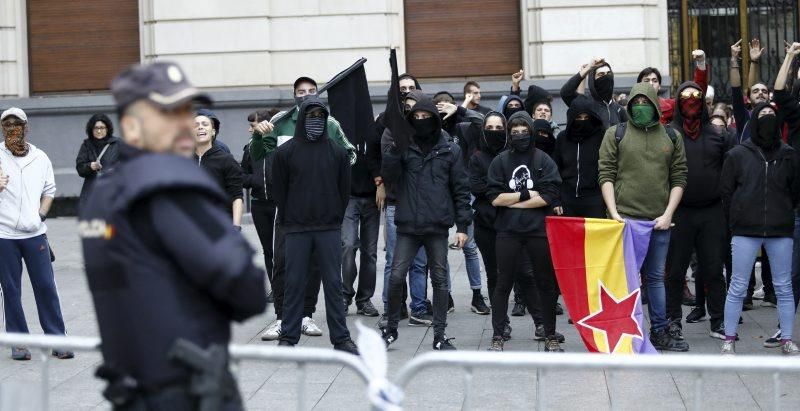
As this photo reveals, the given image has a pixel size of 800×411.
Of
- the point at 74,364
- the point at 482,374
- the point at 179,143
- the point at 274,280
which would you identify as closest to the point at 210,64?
the point at 274,280

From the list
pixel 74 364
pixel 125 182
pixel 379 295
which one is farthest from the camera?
pixel 379 295

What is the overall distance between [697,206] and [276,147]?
11.7 feet

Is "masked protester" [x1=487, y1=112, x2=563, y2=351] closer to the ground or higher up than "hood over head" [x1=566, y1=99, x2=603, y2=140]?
closer to the ground

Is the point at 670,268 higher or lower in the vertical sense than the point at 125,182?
lower

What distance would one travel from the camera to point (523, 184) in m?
9.90

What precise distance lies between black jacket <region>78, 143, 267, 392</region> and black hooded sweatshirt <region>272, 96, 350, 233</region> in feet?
18.8

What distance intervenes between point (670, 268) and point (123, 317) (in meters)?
7.11

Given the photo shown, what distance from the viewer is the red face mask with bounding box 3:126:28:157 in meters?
9.73

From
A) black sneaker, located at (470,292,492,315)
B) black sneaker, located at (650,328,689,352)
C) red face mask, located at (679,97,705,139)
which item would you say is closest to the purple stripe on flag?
black sneaker, located at (650,328,689,352)

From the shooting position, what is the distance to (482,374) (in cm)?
785

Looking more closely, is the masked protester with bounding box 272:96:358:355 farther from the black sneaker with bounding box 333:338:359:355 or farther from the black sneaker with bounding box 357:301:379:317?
the black sneaker with bounding box 357:301:379:317

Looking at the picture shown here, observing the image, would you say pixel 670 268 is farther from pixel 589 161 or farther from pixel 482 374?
pixel 482 374

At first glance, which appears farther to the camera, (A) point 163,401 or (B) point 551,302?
(B) point 551,302

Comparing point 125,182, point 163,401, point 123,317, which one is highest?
point 125,182
